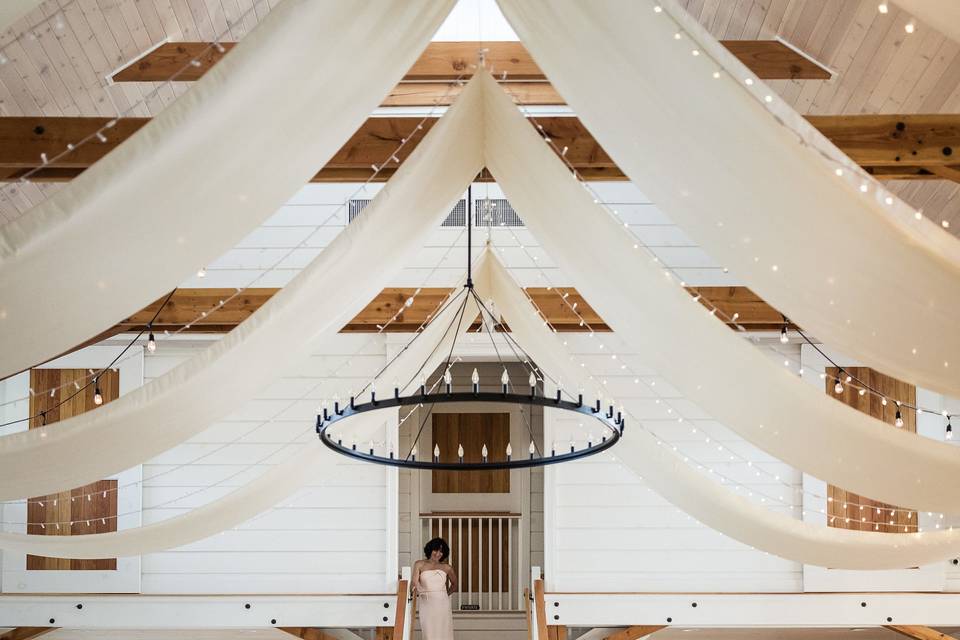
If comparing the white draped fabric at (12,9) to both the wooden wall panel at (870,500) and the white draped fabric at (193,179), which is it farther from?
the wooden wall panel at (870,500)

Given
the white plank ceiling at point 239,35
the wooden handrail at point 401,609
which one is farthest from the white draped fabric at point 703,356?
the wooden handrail at point 401,609

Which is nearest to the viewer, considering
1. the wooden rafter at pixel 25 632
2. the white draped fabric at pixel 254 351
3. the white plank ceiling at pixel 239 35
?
the white draped fabric at pixel 254 351

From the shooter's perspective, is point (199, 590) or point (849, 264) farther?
point (199, 590)

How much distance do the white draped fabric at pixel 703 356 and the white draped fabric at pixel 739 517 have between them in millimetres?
694

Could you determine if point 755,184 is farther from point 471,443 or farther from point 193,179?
point 471,443

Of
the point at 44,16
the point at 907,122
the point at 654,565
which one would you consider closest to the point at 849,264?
the point at 907,122

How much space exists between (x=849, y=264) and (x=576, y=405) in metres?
1.30

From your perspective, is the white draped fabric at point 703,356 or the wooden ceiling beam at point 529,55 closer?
the white draped fabric at point 703,356

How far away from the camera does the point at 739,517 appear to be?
14.8 feet

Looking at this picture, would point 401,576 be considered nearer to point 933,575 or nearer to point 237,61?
point 933,575

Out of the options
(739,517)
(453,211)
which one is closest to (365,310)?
(453,211)

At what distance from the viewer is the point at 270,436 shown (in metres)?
7.53

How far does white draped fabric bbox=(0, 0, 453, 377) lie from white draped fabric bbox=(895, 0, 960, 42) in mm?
1282

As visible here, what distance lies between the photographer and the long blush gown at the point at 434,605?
723cm
